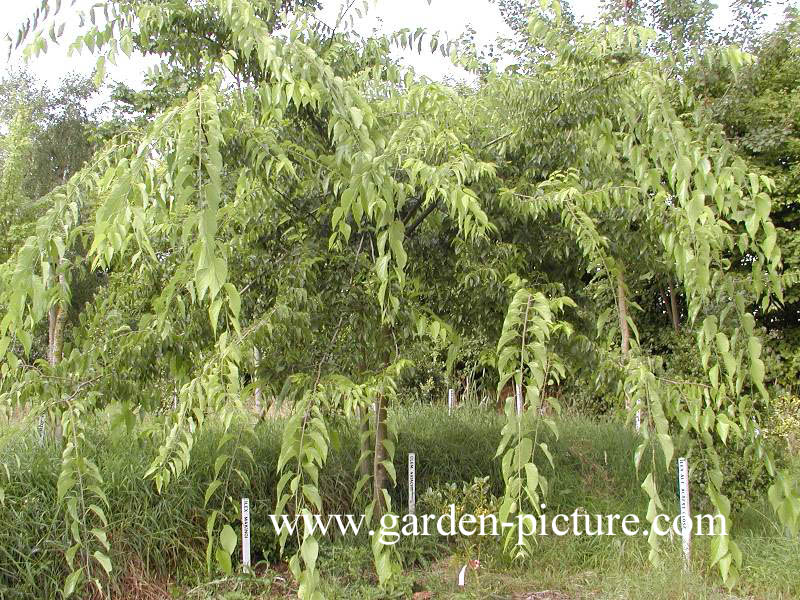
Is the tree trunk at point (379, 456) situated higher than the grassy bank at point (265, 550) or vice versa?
the tree trunk at point (379, 456)

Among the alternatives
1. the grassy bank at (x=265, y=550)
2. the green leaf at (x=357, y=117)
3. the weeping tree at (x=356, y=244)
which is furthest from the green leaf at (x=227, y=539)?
the green leaf at (x=357, y=117)

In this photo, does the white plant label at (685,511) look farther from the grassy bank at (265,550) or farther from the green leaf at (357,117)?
the green leaf at (357,117)

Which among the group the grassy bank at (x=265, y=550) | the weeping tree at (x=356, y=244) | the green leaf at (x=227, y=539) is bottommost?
the grassy bank at (x=265, y=550)

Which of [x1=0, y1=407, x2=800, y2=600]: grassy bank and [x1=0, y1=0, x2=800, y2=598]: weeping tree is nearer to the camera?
[x1=0, y1=0, x2=800, y2=598]: weeping tree

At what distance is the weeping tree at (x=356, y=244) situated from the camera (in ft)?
6.85

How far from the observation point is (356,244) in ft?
10.5

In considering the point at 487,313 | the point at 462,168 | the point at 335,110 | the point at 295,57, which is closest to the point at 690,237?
the point at 462,168

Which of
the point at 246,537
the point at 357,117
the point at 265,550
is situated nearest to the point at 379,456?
the point at 246,537

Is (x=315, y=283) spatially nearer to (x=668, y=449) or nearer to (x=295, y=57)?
(x=295, y=57)

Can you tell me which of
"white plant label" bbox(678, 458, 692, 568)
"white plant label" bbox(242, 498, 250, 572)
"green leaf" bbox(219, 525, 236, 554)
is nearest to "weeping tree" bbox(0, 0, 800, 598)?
"green leaf" bbox(219, 525, 236, 554)

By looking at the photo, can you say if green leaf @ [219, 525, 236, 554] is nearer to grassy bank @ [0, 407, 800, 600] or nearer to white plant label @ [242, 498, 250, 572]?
grassy bank @ [0, 407, 800, 600]

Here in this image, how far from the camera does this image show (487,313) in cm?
332

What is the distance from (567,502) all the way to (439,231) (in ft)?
7.30

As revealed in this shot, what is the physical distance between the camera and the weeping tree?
2.09m
